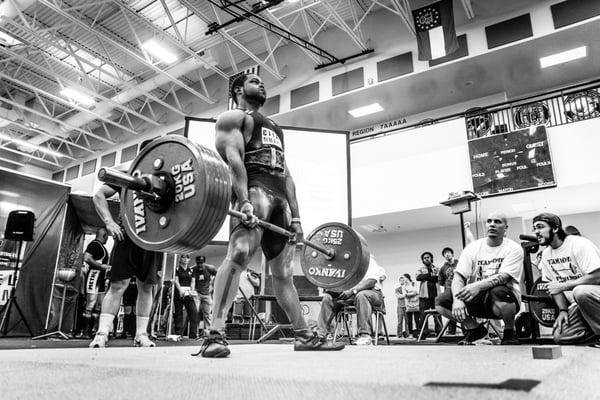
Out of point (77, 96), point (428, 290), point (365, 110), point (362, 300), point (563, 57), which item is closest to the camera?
point (362, 300)

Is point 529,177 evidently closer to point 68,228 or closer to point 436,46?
point 436,46

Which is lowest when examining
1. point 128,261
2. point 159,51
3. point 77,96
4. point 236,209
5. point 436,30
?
point 128,261

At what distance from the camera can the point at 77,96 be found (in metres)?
10.8

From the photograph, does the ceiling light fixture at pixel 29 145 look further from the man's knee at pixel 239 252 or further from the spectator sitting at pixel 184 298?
the man's knee at pixel 239 252

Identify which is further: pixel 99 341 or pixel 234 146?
pixel 99 341

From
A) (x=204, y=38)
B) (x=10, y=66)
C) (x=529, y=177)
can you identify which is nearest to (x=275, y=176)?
(x=529, y=177)

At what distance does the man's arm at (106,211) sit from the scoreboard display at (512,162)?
5895 mm

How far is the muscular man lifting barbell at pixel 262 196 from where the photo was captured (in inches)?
73.8

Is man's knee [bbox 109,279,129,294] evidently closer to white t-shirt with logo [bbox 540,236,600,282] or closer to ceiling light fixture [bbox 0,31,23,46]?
white t-shirt with logo [bbox 540,236,600,282]

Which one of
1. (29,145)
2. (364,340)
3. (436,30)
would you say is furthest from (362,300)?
(29,145)

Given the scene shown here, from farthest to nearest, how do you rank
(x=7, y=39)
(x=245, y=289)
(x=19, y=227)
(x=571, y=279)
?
(x=7, y=39), (x=245, y=289), (x=19, y=227), (x=571, y=279)

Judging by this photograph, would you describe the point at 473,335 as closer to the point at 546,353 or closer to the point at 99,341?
the point at 546,353

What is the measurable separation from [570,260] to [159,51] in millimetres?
8621

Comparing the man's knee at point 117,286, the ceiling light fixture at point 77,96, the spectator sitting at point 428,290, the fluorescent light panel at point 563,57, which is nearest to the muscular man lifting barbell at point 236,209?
the man's knee at point 117,286
